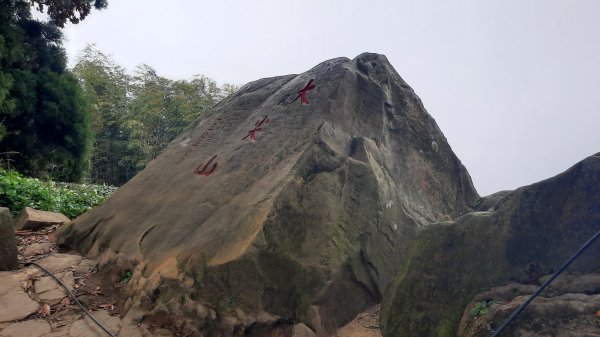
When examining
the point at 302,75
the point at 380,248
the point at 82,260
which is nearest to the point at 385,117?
the point at 302,75

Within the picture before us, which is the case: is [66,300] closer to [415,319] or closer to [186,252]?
[186,252]

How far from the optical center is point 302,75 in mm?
5750

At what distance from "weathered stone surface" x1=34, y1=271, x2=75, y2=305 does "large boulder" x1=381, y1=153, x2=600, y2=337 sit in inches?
123

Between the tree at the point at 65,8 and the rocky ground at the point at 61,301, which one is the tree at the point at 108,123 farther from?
the rocky ground at the point at 61,301

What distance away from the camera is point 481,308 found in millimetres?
2568

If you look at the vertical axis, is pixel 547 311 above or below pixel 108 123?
below

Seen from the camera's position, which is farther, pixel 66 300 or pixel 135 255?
pixel 135 255

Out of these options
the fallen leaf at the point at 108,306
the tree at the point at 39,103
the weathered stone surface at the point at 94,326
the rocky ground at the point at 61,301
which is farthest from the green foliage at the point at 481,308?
the tree at the point at 39,103

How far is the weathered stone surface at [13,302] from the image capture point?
11.8ft

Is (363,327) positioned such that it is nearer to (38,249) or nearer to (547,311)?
(547,311)

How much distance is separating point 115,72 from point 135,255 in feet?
78.1

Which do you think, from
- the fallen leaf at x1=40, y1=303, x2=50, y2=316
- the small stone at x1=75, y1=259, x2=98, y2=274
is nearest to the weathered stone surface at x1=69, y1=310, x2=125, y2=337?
the fallen leaf at x1=40, y1=303, x2=50, y2=316

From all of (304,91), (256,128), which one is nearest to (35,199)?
(256,128)

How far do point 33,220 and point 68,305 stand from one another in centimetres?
297
